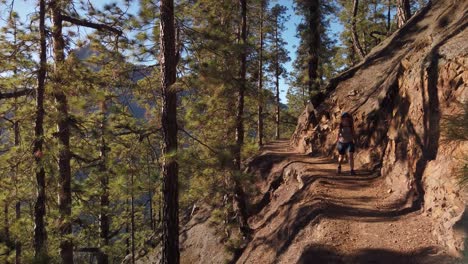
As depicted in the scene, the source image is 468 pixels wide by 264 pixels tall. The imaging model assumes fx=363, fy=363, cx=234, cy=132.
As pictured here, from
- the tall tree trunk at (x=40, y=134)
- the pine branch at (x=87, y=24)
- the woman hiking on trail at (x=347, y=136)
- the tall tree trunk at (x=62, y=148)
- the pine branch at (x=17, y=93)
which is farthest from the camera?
the woman hiking on trail at (x=347, y=136)

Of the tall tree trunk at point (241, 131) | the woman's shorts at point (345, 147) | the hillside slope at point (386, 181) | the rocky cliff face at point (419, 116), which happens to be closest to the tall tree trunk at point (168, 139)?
the hillside slope at point (386, 181)

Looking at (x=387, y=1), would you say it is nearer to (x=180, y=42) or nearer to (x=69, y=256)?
(x=180, y=42)

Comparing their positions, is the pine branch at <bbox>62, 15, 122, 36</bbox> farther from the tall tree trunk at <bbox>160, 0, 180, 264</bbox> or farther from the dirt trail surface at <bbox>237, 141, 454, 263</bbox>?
the dirt trail surface at <bbox>237, 141, 454, 263</bbox>

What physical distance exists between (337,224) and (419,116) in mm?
Answer: 3352

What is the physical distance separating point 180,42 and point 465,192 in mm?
6361

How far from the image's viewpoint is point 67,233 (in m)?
9.95

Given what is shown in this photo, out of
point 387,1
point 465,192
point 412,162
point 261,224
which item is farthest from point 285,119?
point 465,192

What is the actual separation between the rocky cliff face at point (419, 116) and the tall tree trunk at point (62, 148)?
8346 millimetres

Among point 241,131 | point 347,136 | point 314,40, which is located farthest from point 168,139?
point 314,40

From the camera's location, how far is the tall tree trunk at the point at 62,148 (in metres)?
9.20

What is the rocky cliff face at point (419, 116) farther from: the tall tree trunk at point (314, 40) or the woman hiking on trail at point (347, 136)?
the tall tree trunk at point (314, 40)

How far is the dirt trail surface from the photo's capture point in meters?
6.84

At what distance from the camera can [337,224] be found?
26.8ft

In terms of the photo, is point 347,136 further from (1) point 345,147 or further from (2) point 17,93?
(2) point 17,93
